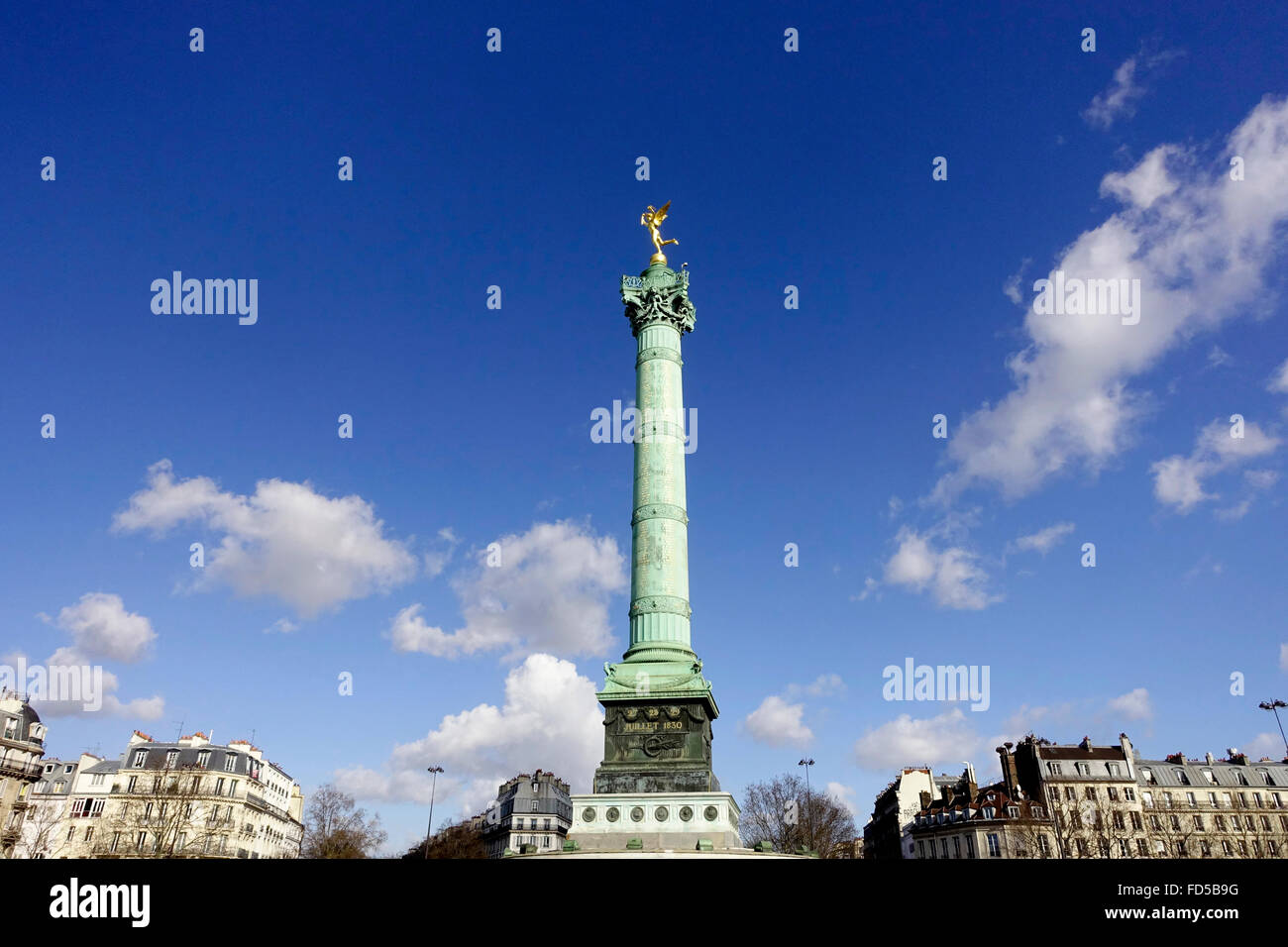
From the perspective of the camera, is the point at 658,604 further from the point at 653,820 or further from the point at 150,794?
the point at 150,794

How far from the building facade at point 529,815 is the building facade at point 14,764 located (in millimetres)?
40948

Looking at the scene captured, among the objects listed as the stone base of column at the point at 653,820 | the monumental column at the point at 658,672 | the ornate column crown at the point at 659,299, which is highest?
the ornate column crown at the point at 659,299

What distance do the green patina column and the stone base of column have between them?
51 centimetres

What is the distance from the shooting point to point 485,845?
295ft

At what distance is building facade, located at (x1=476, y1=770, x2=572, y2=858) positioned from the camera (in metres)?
83.7

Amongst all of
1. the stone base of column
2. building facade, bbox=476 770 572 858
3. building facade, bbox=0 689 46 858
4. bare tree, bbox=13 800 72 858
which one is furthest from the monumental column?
building facade, bbox=476 770 572 858

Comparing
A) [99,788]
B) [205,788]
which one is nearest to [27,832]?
[99,788]

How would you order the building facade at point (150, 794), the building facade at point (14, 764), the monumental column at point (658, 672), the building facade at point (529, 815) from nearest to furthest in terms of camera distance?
the monumental column at point (658, 672)
the building facade at point (14, 764)
the building facade at point (150, 794)
the building facade at point (529, 815)

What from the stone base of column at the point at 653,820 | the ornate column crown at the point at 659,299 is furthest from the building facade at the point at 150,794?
the ornate column crown at the point at 659,299

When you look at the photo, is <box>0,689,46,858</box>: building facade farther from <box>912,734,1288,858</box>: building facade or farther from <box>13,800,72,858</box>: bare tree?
<box>912,734,1288,858</box>: building facade

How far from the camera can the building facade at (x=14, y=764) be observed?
52.9m

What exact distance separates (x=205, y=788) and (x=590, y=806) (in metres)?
53.6

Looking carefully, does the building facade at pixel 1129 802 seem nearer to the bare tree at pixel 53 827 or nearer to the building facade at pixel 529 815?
the building facade at pixel 529 815
